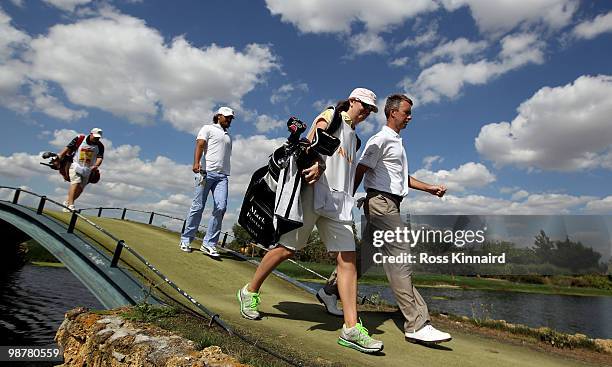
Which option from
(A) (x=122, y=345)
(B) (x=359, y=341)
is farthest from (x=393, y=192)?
(A) (x=122, y=345)

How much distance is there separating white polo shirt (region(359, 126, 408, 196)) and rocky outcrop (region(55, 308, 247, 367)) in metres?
2.37

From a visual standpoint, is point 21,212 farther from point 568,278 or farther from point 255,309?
point 568,278

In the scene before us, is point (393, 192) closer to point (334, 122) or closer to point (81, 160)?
point (334, 122)

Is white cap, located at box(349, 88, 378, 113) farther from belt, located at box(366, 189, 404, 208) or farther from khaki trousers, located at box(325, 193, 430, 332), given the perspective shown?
khaki trousers, located at box(325, 193, 430, 332)

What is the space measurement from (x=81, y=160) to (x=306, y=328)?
7664mm

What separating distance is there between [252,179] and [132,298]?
2033 mm

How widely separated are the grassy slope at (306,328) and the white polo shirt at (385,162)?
1.59 m

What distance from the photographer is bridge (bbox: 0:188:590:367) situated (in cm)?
342

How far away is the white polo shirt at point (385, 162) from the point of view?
4184 mm

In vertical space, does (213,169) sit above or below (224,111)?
below

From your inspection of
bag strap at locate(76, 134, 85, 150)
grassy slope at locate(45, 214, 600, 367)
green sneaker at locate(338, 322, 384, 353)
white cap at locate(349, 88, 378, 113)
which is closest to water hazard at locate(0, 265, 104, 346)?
bag strap at locate(76, 134, 85, 150)

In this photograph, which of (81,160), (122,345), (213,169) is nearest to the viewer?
(122,345)

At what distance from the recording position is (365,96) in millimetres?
3803

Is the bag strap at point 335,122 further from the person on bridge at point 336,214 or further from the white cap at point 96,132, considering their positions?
the white cap at point 96,132
